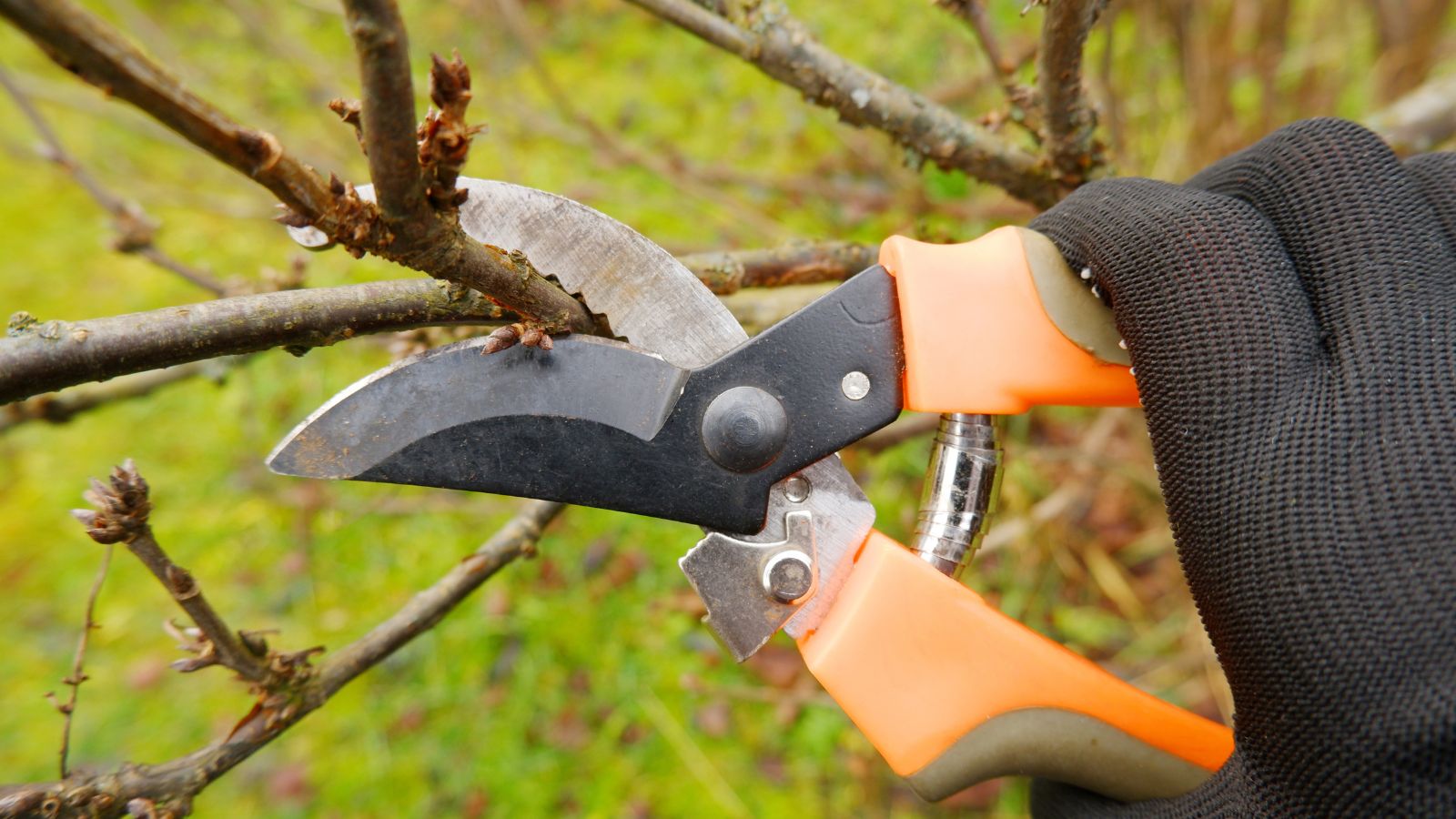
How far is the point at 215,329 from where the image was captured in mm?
961

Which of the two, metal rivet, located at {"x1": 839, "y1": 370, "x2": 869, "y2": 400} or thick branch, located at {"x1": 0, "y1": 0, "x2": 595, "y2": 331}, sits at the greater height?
thick branch, located at {"x1": 0, "y1": 0, "x2": 595, "y2": 331}

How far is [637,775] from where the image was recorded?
238cm

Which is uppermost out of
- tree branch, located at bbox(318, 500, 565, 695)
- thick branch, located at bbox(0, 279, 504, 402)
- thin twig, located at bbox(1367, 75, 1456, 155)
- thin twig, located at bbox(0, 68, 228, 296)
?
thin twig, located at bbox(0, 68, 228, 296)

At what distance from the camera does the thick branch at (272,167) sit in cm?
56

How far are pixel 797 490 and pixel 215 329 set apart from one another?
2.48ft

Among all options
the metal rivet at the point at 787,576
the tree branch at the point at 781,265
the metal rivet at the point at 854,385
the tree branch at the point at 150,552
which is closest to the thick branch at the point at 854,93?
the tree branch at the point at 781,265

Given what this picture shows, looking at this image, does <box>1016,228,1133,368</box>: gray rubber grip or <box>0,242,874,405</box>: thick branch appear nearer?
<box>0,242,874,405</box>: thick branch

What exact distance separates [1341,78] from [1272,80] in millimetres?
514

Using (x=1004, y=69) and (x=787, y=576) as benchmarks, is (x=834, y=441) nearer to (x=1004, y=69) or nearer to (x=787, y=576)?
(x=787, y=576)

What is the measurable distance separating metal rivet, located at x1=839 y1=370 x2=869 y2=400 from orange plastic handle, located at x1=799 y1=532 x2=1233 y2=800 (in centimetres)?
21

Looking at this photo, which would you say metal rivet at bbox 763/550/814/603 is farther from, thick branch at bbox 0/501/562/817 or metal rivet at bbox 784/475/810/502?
thick branch at bbox 0/501/562/817

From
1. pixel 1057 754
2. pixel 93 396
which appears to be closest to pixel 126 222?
pixel 93 396

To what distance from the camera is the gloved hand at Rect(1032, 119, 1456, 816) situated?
96 centimetres

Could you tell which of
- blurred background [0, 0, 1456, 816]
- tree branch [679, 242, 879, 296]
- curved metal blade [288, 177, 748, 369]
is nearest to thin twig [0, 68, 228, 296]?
blurred background [0, 0, 1456, 816]
